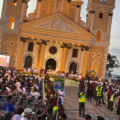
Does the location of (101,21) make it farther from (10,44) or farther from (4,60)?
(4,60)

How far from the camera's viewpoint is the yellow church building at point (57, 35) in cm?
4019

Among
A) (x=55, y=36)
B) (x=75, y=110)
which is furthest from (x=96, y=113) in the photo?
(x=55, y=36)

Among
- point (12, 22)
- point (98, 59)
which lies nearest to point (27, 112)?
point (98, 59)

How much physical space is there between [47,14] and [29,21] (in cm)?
475

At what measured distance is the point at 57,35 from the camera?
40.2 m

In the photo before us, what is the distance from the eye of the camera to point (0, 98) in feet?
47.5

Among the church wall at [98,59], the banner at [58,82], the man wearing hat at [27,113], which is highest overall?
the church wall at [98,59]

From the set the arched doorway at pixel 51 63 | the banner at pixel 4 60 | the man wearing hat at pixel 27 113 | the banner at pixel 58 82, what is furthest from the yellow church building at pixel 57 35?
the man wearing hat at pixel 27 113

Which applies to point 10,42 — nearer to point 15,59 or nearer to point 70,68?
point 15,59

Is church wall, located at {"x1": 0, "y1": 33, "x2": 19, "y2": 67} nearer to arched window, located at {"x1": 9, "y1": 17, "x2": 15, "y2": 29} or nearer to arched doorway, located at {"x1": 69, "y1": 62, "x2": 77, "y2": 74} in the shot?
arched window, located at {"x1": 9, "y1": 17, "x2": 15, "y2": 29}

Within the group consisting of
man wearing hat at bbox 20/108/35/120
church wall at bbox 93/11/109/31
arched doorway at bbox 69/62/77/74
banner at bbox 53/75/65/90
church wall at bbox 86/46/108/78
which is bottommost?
man wearing hat at bbox 20/108/35/120

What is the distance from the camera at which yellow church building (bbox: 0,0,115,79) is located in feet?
132

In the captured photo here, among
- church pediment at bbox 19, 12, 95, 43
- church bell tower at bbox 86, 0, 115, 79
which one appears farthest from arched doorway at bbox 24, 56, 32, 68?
church bell tower at bbox 86, 0, 115, 79

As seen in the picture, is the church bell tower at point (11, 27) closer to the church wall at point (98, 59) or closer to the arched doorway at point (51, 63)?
the arched doorway at point (51, 63)
